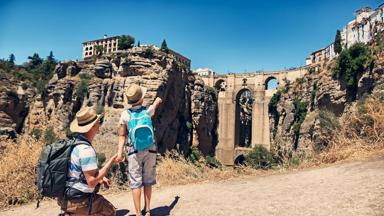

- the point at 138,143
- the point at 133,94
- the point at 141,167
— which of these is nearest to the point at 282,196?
the point at 141,167

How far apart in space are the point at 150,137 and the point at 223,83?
62482 millimetres

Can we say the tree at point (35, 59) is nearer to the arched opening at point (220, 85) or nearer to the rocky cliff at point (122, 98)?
the rocky cliff at point (122, 98)

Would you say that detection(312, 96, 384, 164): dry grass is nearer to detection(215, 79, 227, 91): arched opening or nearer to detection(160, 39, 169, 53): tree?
detection(160, 39, 169, 53): tree

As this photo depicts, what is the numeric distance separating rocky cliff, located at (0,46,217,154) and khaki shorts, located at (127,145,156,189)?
3446 cm

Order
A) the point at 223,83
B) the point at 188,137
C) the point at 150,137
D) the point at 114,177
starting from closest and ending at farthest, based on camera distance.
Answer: the point at 150,137 < the point at 114,177 < the point at 188,137 < the point at 223,83

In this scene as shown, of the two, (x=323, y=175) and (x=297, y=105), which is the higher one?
(x=297, y=105)

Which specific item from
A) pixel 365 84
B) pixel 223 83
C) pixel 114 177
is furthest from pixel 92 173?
pixel 223 83

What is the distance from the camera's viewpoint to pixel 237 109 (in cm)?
6078

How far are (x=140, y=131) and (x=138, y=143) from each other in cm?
15

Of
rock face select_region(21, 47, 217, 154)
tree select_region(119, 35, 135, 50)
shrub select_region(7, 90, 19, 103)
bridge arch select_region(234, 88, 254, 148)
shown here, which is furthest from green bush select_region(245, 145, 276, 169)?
shrub select_region(7, 90, 19, 103)

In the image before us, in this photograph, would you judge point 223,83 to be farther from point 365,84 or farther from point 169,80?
point 365,84

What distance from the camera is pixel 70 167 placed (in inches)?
148

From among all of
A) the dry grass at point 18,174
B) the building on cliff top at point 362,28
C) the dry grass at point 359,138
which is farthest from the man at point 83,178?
the building on cliff top at point 362,28

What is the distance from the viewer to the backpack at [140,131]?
4.64m
